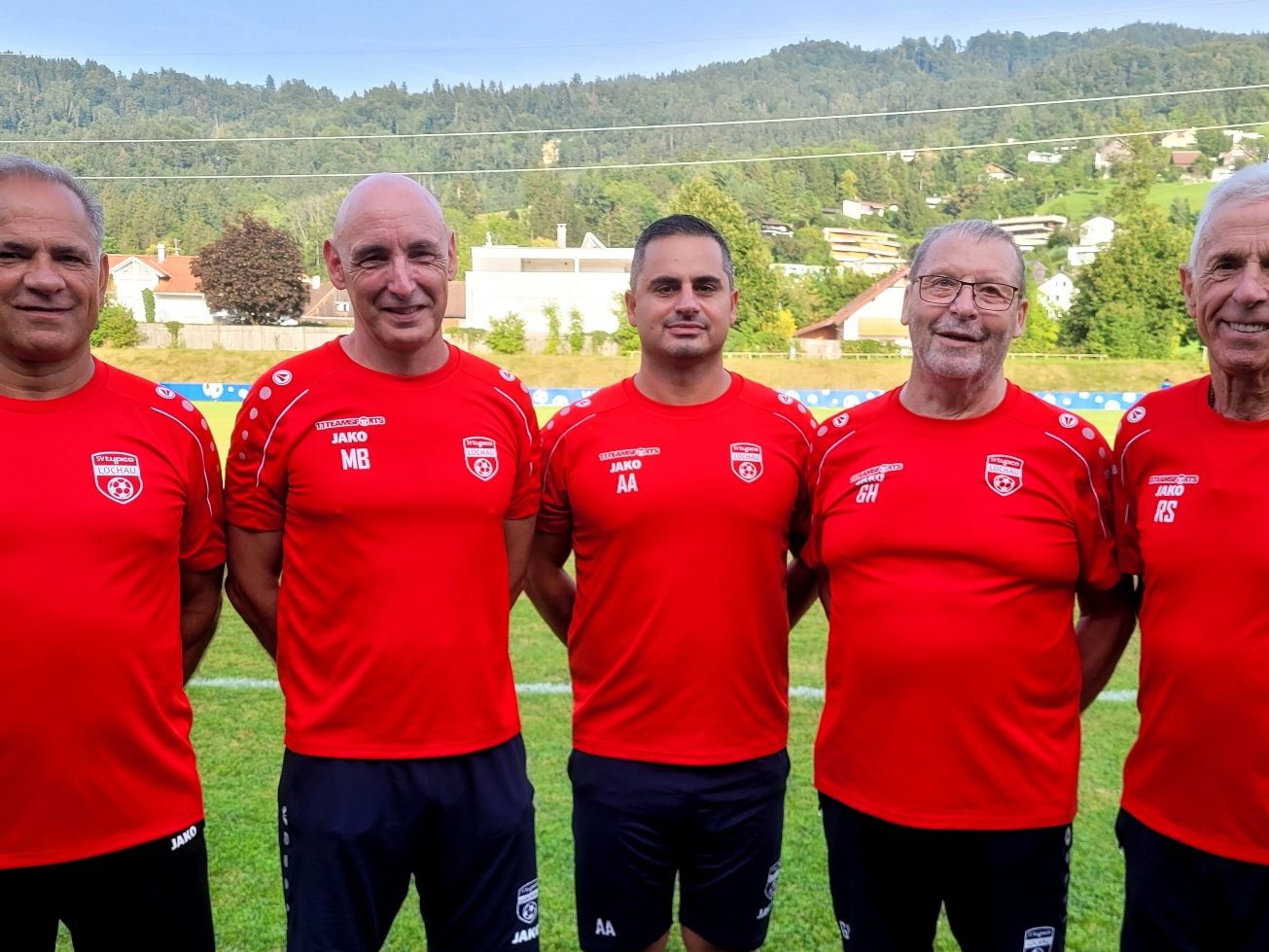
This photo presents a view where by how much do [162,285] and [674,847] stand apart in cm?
8536

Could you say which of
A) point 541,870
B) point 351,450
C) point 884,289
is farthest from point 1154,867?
point 884,289

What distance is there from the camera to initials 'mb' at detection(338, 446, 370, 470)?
3.09 meters

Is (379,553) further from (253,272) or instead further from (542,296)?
(253,272)

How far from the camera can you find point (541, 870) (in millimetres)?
4711

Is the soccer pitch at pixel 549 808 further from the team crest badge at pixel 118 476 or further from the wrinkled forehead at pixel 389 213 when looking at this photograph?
the team crest badge at pixel 118 476

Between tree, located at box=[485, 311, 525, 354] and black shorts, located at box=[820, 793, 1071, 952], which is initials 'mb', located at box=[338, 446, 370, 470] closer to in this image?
black shorts, located at box=[820, 793, 1071, 952]

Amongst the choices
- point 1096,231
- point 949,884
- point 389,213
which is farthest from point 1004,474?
point 1096,231

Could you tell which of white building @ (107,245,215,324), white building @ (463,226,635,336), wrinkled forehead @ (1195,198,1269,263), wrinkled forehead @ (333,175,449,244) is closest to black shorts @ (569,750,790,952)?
wrinkled forehead @ (333,175,449,244)

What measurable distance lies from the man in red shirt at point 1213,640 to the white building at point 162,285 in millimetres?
78868

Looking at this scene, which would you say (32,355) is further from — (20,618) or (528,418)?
(528,418)

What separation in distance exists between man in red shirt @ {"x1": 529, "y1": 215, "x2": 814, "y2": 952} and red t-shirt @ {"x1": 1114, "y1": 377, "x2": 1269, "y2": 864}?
102 cm

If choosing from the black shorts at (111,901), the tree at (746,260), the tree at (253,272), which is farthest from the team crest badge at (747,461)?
the tree at (253,272)

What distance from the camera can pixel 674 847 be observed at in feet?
11.0

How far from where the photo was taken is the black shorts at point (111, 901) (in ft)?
8.87
